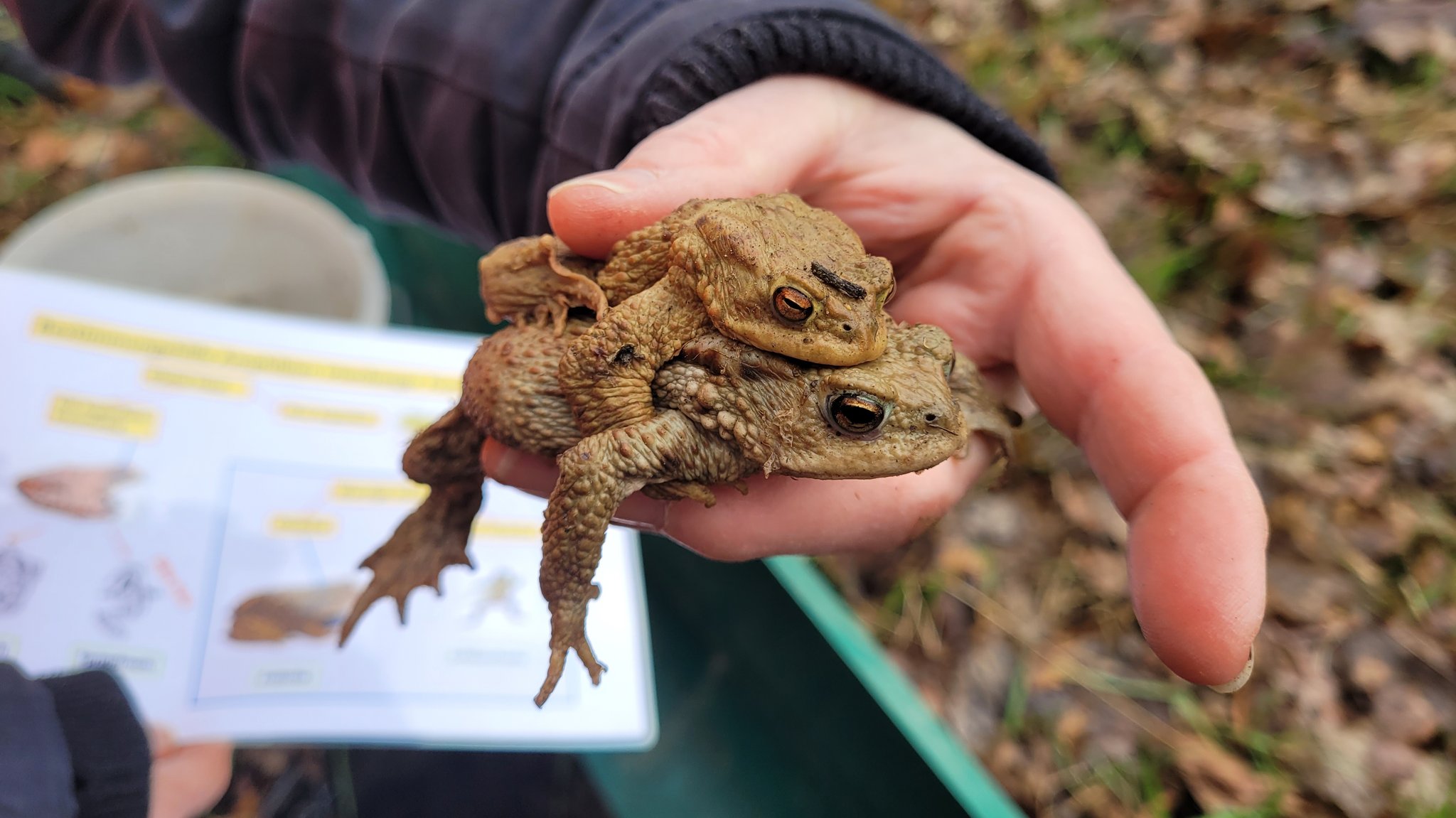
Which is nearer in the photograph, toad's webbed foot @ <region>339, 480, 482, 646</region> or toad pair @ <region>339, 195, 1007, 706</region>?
toad pair @ <region>339, 195, 1007, 706</region>

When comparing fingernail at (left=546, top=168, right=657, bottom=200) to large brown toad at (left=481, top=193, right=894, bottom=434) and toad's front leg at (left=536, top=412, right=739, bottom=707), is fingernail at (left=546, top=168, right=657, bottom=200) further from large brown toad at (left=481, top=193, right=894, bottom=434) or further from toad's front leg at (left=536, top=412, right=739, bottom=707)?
toad's front leg at (left=536, top=412, right=739, bottom=707)

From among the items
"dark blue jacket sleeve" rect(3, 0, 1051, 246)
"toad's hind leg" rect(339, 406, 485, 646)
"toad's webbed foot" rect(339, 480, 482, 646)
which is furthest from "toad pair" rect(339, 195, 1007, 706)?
"dark blue jacket sleeve" rect(3, 0, 1051, 246)

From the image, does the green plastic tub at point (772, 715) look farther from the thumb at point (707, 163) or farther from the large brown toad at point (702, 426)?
the thumb at point (707, 163)

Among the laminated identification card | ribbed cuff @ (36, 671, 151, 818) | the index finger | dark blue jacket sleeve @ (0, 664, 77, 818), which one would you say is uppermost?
the index finger

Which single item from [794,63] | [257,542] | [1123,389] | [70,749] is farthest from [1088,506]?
[70,749]

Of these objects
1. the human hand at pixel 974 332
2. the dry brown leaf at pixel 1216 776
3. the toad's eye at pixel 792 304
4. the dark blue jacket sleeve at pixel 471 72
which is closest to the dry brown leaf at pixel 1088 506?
the dry brown leaf at pixel 1216 776

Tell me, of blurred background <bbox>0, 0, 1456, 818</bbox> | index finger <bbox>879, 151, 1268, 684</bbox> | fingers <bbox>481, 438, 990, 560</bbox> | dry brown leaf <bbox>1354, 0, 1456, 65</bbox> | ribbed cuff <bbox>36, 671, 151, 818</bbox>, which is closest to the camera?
index finger <bbox>879, 151, 1268, 684</bbox>
